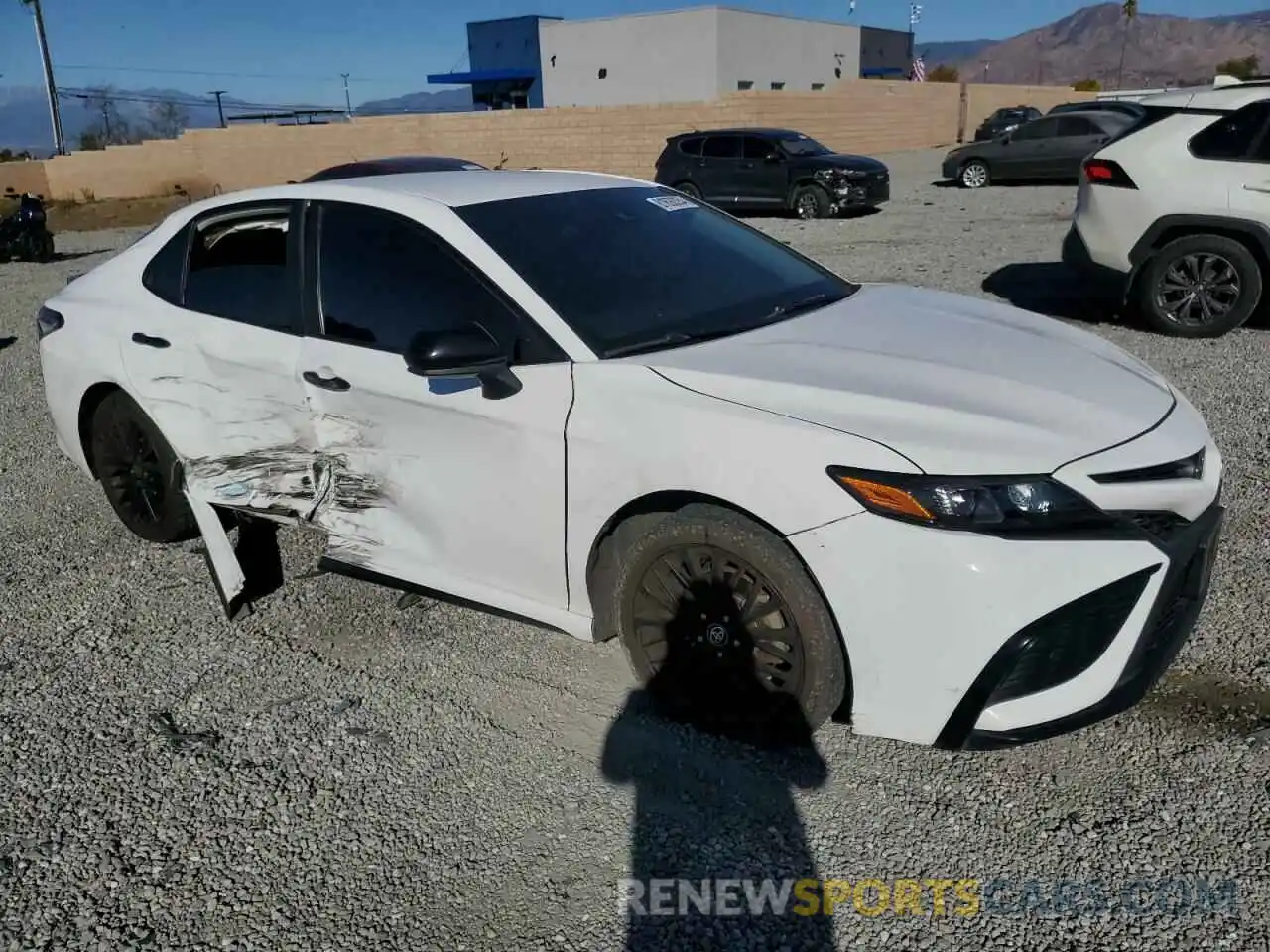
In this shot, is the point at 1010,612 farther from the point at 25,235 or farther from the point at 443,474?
the point at 25,235

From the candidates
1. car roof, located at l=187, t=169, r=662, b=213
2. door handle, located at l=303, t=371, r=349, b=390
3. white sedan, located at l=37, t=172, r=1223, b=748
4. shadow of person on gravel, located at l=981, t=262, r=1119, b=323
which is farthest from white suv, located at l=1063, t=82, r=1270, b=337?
door handle, located at l=303, t=371, r=349, b=390

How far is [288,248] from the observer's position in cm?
383

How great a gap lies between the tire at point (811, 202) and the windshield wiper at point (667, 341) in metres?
14.9

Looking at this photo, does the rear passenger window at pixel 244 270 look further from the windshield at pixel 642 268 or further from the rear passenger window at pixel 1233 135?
the rear passenger window at pixel 1233 135

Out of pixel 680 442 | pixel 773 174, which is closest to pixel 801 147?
pixel 773 174

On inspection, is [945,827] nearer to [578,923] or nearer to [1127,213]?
[578,923]

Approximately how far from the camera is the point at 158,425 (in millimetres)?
4223

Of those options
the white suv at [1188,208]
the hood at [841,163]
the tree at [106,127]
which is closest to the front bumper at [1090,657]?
the white suv at [1188,208]

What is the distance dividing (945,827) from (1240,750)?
960 millimetres

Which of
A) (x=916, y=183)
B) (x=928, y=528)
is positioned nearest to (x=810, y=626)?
(x=928, y=528)

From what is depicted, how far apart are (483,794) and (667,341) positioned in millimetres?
1496

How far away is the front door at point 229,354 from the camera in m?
3.75

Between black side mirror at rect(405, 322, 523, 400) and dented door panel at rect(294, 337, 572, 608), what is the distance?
0.17ft

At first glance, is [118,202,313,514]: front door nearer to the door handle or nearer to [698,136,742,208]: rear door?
the door handle
